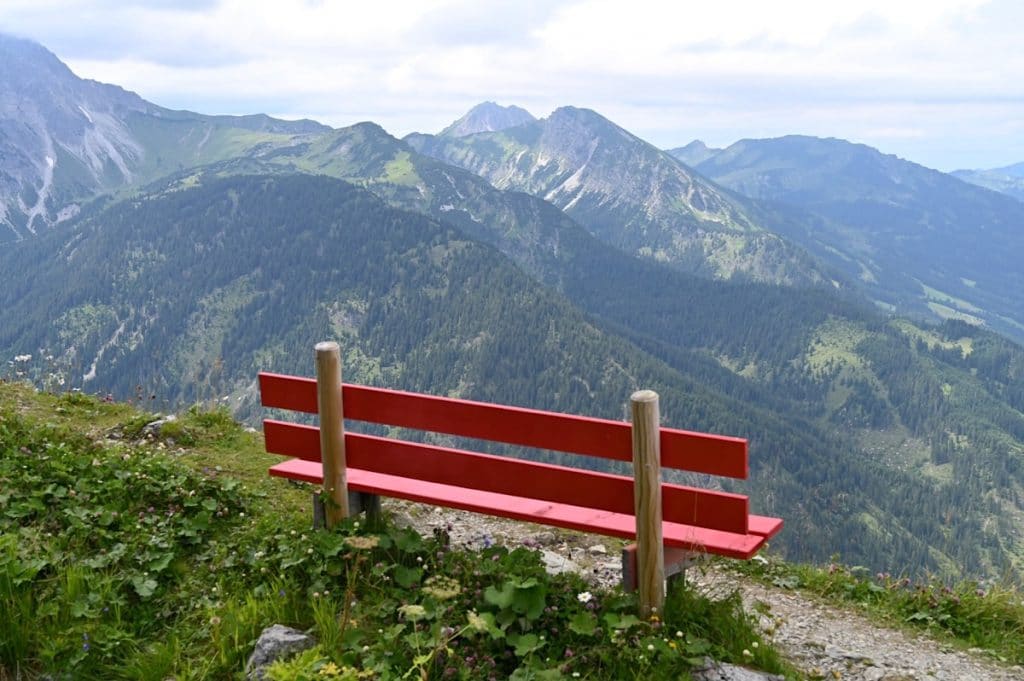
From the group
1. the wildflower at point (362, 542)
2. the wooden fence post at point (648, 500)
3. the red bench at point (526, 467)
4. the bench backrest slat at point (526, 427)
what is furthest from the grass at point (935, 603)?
the wildflower at point (362, 542)

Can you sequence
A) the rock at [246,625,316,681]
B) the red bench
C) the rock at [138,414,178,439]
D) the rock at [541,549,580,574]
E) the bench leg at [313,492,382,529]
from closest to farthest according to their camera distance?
the rock at [246,625,316,681] → the red bench → the bench leg at [313,492,382,529] → the rock at [541,549,580,574] → the rock at [138,414,178,439]

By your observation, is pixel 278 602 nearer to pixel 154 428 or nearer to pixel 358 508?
pixel 358 508

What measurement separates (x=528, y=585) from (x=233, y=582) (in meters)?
2.89

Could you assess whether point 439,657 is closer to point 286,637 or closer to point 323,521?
point 286,637

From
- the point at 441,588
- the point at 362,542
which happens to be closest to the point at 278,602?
the point at 362,542

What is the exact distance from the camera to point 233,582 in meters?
7.57

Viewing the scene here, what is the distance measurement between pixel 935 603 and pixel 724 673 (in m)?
4.12

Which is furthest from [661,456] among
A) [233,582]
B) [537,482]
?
[233,582]

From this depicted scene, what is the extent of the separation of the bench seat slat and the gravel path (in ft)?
2.78

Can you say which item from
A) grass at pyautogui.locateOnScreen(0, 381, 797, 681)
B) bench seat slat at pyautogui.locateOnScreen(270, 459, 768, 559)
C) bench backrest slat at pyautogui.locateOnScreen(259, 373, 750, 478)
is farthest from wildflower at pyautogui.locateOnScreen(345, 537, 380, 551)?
bench backrest slat at pyautogui.locateOnScreen(259, 373, 750, 478)

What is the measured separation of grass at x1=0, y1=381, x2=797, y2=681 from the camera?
6.16 meters

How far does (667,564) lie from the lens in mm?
6859

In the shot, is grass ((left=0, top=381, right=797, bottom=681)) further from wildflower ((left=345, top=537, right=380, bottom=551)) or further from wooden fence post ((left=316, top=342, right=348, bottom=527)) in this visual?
wooden fence post ((left=316, top=342, right=348, bottom=527))

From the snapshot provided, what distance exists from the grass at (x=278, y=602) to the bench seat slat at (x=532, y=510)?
36cm
